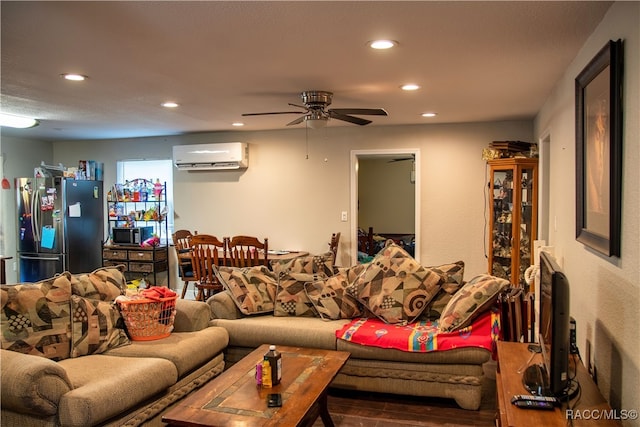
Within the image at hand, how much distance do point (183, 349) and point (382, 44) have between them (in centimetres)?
226

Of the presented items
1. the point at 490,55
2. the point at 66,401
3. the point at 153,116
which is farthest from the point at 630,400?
the point at 153,116

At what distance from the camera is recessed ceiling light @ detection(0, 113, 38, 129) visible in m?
5.22

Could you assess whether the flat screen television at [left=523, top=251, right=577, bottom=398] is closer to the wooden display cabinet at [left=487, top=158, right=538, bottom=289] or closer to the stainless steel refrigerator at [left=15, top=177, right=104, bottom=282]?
the wooden display cabinet at [left=487, top=158, right=538, bottom=289]

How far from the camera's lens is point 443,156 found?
19.8ft

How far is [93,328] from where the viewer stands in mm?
3154

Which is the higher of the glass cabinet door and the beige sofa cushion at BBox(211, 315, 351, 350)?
the glass cabinet door

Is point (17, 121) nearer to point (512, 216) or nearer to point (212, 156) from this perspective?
point (212, 156)

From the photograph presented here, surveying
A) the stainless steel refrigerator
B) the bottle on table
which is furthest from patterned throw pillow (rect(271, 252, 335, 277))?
the stainless steel refrigerator

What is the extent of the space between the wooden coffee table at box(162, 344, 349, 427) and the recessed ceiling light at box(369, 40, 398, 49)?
6.16 ft

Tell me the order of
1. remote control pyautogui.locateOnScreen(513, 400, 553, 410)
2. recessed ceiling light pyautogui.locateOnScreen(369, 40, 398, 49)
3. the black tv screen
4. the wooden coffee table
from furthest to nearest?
recessed ceiling light pyautogui.locateOnScreen(369, 40, 398, 49), the wooden coffee table, remote control pyautogui.locateOnScreen(513, 400, 553, 410), the black tv screen

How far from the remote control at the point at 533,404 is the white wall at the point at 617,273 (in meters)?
0.28

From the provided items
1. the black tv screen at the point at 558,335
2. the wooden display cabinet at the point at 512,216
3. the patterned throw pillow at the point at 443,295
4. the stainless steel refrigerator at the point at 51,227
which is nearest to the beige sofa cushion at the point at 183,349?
the patterned throw pillow at the point at 443,295

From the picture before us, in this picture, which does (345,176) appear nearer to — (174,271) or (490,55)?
(174,271)

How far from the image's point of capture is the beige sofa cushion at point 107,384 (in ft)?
7.87
